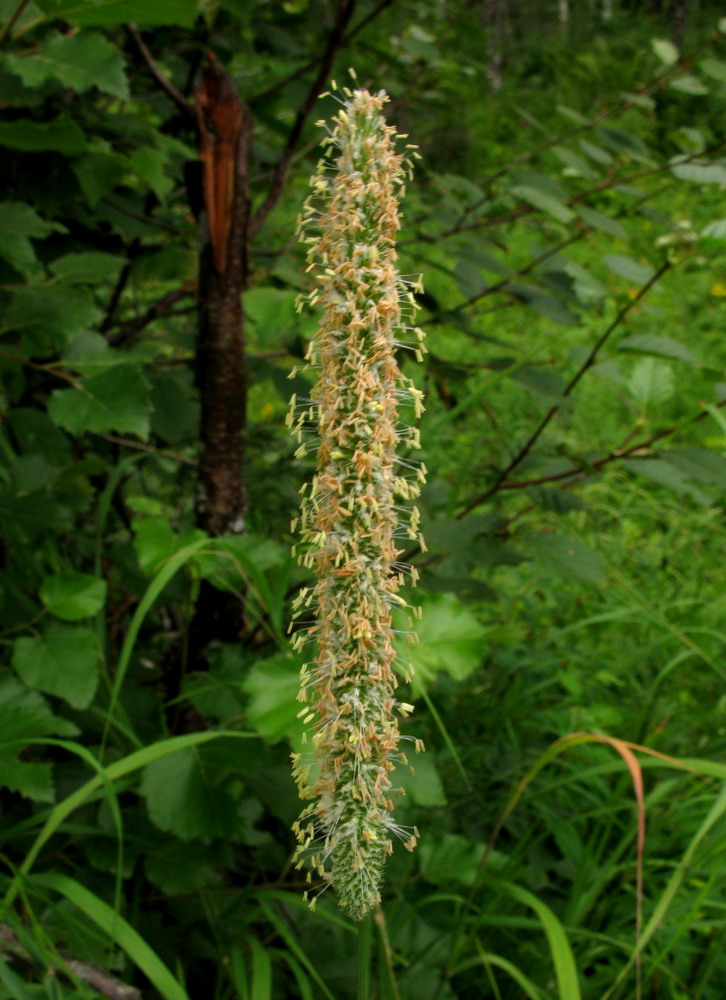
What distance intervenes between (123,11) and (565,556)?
1.48 m

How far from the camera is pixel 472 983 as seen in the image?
204 cm

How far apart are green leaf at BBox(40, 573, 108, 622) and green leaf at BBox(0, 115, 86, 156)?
2.78ft

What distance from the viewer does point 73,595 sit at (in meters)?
1.75

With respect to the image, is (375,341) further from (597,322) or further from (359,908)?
(597,322)

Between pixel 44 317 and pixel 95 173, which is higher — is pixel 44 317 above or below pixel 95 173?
below

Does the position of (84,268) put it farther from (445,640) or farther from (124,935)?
(124,935)

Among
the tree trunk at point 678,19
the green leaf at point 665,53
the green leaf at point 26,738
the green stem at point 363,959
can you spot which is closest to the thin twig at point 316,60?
the green leaf at point 665,53

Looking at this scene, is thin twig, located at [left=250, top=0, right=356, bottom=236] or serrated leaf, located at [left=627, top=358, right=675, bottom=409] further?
serrated leaf, located at [left=627, top=358, right=675, bottom=409]

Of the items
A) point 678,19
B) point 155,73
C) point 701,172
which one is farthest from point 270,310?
point 678,19

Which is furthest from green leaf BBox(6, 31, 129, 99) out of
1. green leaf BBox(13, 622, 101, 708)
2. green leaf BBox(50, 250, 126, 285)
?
green leaf BBox(13, 622, 101, 708)

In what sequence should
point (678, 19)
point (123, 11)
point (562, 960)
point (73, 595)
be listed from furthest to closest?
point (678, 19), point (73, 595), point (123, 11), point (562, 960)

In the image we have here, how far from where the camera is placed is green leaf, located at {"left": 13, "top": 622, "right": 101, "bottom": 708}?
1640 mm

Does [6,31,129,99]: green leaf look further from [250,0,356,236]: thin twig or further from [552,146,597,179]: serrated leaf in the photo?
[552,146,597,179]: serrated leaf

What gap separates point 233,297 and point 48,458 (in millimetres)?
575
